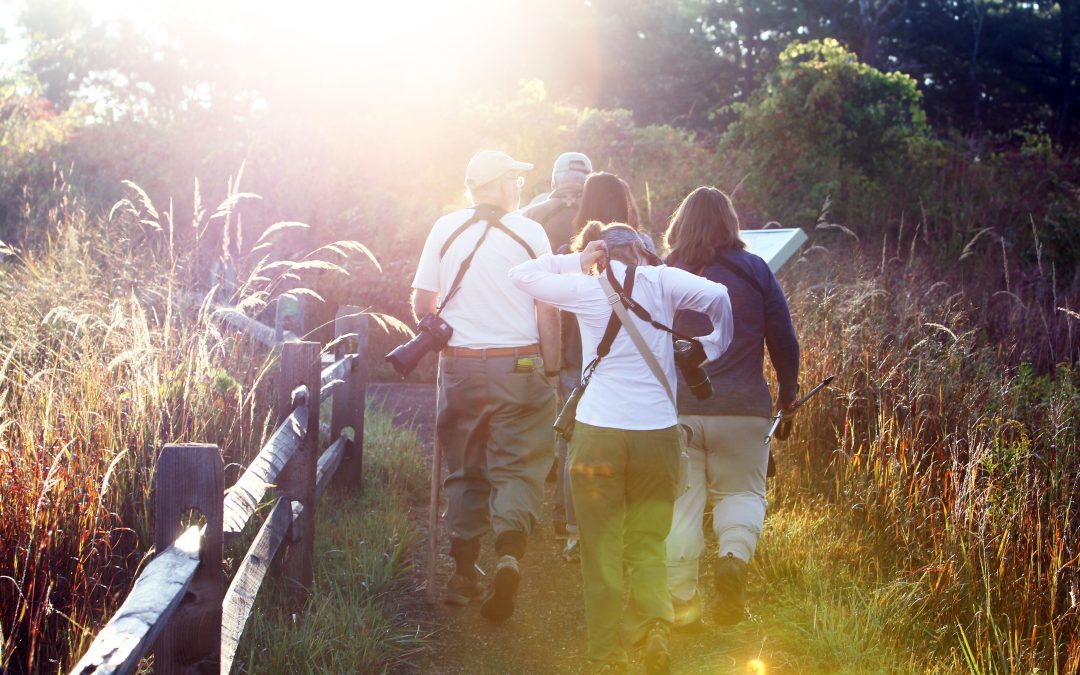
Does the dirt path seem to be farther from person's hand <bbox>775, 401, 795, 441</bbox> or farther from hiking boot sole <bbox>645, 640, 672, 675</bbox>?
person's hand <bbox>775, 401, 795, 441</bbox>

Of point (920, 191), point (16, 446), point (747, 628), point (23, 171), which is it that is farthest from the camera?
point (23, 171)

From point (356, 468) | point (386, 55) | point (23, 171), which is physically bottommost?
point (356, 468)

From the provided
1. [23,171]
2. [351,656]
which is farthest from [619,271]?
[23,171]

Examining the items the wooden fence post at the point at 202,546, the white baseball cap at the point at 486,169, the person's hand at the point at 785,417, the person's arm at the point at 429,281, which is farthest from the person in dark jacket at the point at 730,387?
the wooden fence post at the point at 202,546

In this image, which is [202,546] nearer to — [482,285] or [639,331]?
[639,331]

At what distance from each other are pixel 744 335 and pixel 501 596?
1636 mm

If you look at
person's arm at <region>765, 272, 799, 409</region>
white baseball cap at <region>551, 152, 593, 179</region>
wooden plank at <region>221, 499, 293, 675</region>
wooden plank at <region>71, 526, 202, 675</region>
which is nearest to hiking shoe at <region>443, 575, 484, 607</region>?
wooden plank at <region>221, 499, 293, 675</region>

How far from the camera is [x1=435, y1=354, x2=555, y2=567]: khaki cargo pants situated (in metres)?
4.61

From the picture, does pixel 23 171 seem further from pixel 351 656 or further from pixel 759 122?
pixel 351 656

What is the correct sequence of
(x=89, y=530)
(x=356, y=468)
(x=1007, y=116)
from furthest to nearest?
(x=1007, y=116) < (x=356, y=468) < (x=89, y=530)

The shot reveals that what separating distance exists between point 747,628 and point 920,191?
35.3ft

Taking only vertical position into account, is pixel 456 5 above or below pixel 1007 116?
above

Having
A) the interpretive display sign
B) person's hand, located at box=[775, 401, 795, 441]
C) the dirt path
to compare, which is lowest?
the dirt path

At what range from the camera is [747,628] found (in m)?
4.48
